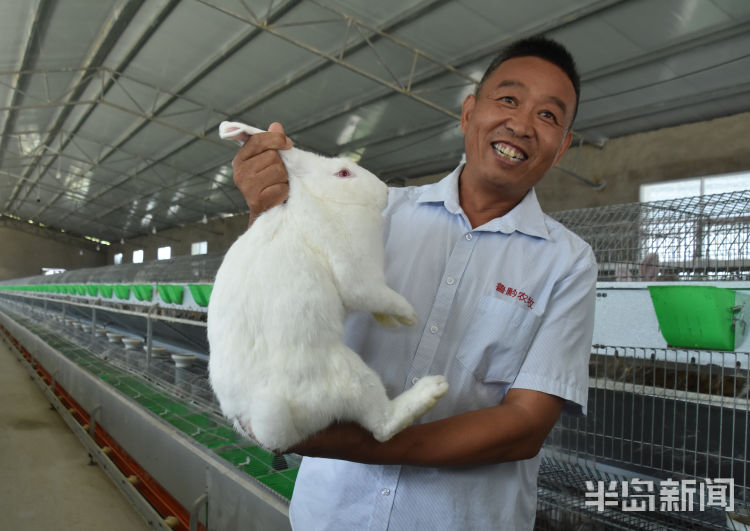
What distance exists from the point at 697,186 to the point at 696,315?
6884mm

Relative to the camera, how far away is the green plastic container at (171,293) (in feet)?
13.1

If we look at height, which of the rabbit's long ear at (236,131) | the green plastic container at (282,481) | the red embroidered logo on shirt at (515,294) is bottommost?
the green plastic container at (282,481)

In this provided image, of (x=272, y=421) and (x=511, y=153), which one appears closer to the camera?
(x=272, y=421)

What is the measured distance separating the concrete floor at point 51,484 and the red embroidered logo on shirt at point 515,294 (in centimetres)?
322

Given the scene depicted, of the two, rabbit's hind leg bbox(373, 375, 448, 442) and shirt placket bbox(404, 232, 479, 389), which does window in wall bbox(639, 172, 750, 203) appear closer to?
shirt placket bbox(404, 232, 479, 389)

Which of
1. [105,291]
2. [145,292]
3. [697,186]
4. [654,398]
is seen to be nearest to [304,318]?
[654,398]

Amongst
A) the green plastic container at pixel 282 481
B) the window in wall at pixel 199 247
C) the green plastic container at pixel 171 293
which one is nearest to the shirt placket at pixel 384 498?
the green plastic container at pixel 282 481

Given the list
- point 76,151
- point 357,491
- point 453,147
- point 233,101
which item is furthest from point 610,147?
point 76,151

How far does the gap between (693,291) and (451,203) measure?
1.31m

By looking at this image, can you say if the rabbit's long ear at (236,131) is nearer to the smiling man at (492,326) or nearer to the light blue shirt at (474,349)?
the smiling man at (492,326)

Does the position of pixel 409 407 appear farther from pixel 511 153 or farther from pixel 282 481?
pixel 282 481

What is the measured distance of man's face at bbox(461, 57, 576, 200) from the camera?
97 cm

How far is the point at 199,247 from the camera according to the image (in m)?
21.6

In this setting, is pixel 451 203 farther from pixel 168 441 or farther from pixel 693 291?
pixel 168 441
